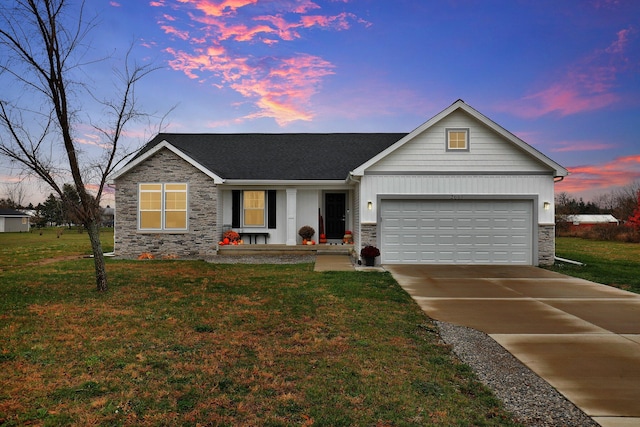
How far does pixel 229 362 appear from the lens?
14.8 feet

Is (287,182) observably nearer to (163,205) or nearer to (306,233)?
(306,233)

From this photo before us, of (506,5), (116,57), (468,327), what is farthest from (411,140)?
(116,57)

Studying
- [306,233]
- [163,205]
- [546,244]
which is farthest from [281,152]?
[546,244]

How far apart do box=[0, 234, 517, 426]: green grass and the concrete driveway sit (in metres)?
0.89

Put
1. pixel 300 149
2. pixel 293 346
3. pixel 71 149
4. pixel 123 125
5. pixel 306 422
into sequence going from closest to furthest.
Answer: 1. pixel 306 422
2. pixel 293 346
3. pixel 71 149
4. pixel 123 125
5. pixel 300 149

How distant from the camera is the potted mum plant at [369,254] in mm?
12711

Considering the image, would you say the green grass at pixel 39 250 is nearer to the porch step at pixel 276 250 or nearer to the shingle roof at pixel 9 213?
the porch step at pixel 276 250

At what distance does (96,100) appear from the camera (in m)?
8.45

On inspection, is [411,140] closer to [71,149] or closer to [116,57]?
[116,57]

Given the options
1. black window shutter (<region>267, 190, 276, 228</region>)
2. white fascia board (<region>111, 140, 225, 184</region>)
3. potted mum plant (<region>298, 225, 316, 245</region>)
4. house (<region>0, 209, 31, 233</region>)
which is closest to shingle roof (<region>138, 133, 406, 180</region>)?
white fascia board (<region>111, 140, 225, 184</region>)

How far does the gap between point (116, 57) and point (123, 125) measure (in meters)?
1.54

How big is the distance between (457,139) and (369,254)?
205 inches

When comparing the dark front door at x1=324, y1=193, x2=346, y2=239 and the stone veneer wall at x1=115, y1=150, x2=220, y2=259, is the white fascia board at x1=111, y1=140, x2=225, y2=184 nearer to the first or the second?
the stone veneer wall at x1=115, y1=150, x2=220, y2=259

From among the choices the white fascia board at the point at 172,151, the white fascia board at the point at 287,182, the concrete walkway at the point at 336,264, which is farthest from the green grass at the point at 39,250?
the concrete walkway at the point at 336,264
